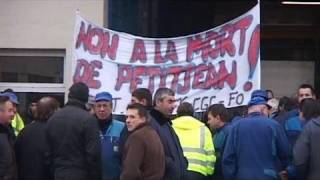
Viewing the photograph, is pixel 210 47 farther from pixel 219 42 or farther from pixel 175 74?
pixel 175 74

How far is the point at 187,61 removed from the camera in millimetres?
10656

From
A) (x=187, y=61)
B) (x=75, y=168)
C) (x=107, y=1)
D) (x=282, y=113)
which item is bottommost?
(x=75, y=168)

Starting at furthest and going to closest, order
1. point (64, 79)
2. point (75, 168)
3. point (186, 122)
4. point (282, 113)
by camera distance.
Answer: point (64, 79) → point (282, 113) → point (186, 122) → point (75, 168)

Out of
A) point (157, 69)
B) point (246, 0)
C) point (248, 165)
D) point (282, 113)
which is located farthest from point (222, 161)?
point (246, 0)

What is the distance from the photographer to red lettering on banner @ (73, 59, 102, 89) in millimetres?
10242

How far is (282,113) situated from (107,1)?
12.3ft

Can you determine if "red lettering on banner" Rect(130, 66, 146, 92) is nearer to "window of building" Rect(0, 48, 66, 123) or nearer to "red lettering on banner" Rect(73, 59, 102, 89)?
"red lettering on banner" Rect(73, 59, 102, 89)

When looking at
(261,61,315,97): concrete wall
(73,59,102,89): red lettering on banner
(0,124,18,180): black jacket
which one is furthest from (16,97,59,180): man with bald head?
(261,61,315,97): concrete wall

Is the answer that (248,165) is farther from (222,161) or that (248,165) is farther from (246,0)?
(246,0)

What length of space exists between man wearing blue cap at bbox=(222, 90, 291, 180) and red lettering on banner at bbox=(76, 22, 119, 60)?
2.79m

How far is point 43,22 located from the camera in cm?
1184

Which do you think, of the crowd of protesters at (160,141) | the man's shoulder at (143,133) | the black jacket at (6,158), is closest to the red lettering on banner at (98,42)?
the crowd of protesters at (160,141)

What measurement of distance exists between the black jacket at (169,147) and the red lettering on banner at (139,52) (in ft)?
9.30

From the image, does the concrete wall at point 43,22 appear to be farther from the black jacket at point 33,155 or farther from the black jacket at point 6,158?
the black jacket at point 6,158
